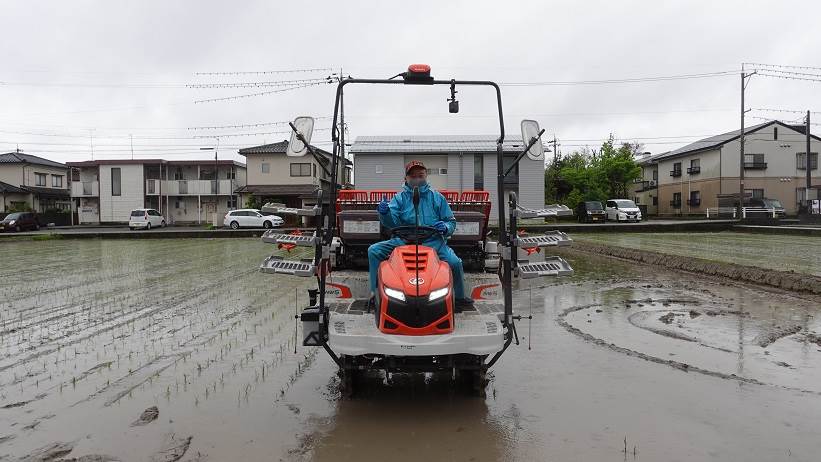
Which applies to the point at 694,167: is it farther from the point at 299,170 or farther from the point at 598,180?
the point at 299,170

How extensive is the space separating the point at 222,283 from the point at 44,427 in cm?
749

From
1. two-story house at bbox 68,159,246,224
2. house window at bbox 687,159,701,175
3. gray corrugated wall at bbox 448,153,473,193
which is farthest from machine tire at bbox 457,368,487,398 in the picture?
house window at bbox 687,159,701,175

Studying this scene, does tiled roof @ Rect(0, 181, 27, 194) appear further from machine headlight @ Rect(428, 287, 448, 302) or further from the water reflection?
machine headlight @ Rect(428, 287, 448, 302)

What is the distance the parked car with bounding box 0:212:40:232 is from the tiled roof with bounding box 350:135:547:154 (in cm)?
2242

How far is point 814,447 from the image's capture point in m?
3.49

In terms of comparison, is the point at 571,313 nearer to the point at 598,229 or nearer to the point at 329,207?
the point at 329,207

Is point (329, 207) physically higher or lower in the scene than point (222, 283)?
higher

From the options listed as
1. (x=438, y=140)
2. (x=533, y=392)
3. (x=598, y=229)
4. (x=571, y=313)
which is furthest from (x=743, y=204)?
(x=533, y=392)

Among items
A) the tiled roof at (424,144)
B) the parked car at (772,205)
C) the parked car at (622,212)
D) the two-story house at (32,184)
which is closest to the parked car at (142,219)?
the two-story house at (32,184)

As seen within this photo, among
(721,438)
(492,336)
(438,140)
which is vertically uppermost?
(438,140)

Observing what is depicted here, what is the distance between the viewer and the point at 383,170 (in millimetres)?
33781

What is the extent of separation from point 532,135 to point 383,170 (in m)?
29.8

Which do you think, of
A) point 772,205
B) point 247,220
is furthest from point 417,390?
point 772,205

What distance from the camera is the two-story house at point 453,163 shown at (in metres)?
33.9
